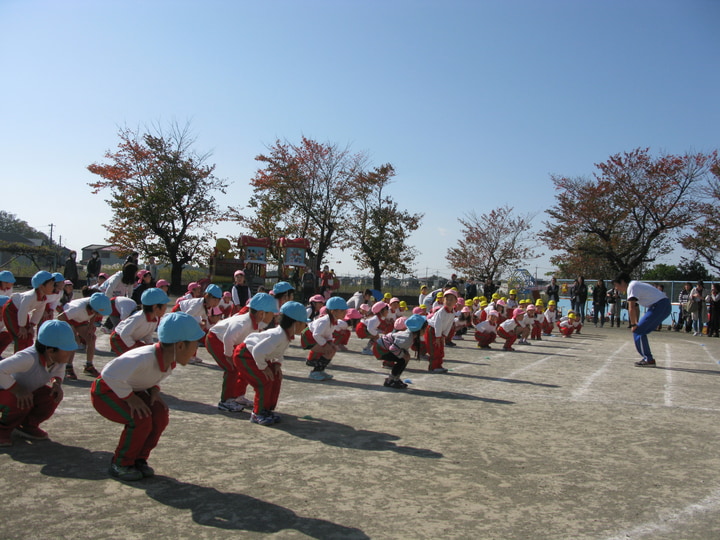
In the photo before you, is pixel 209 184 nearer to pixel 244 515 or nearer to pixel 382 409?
pixel 382 409

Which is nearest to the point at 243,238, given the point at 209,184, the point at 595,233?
the point at 209,184

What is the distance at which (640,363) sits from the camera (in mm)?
11500

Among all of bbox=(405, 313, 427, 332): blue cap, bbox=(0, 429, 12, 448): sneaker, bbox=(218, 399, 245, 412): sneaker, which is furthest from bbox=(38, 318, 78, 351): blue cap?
bbox=(405, 313, 427, 332): blue cap

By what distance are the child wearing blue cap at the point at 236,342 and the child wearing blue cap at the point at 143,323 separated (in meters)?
0.71

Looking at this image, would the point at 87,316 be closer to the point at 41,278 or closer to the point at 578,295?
the point at 41,278

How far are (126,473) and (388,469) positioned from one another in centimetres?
186

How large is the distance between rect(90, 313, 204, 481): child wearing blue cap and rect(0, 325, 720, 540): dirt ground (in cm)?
17

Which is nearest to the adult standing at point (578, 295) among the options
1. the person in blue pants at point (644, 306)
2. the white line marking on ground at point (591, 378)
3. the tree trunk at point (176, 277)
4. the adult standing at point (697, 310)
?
the adult standing at point (697, 310)

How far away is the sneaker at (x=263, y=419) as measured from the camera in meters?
5.68

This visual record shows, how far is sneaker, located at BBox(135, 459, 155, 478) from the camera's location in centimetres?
402

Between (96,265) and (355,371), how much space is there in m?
12.5

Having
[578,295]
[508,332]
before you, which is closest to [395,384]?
[508,332]

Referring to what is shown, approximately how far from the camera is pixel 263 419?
5695 millimetres

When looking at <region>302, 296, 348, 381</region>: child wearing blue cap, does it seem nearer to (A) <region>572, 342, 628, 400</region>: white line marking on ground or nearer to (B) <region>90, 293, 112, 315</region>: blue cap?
(B) <region>90, 293, 112, 315</region>: blue cap
